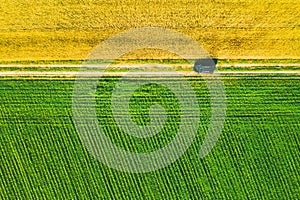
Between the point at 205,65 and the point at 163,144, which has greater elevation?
the point at 205,65

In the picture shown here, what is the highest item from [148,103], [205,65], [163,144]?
[205,65]

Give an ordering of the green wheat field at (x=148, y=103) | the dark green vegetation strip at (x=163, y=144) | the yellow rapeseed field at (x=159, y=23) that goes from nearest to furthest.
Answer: the yellow rapeseed field at (x=159, y=23) < the green wheat field at (x=148, y=103) < the dark green vegetation strip at (x=163, y=144)

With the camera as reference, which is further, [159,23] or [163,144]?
[163,144]

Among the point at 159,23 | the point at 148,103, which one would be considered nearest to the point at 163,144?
the point at 148,103

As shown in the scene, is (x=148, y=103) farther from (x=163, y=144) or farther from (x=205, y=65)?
(x=205, y=65)

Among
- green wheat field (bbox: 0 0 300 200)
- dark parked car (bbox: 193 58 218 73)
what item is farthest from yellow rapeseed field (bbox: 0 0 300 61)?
dark parked car (bbox: 193 58 218 73)

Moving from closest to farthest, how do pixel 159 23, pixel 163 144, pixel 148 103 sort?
pixel 159 23, pixel 148 103, pixel 163 144

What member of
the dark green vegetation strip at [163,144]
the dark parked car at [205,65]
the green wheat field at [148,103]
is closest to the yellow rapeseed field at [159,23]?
the green wheat field at [148,103]

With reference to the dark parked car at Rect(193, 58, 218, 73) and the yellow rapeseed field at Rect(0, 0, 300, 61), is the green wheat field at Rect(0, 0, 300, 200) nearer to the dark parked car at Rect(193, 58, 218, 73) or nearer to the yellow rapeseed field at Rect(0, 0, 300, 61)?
the yellow rapeseed field at Rect(0, 0, 300, 61)

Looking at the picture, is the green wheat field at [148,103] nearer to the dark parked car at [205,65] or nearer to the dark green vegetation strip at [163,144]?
the dark green vegetation strip at [163,144]
